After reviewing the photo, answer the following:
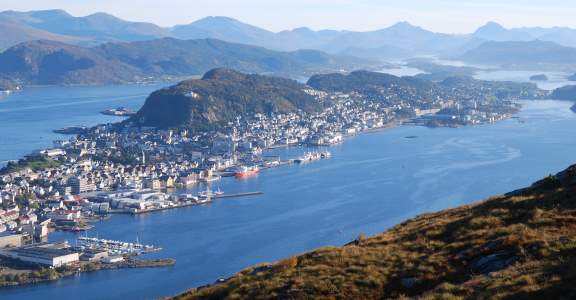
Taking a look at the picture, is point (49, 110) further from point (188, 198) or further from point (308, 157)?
point (188, 198)

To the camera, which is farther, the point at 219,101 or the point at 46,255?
the point at 219,101

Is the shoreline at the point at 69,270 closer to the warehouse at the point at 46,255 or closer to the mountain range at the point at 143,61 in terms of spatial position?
the warehouse at the point at 46,255

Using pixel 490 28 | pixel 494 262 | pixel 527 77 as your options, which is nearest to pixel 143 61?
pixel 527 77

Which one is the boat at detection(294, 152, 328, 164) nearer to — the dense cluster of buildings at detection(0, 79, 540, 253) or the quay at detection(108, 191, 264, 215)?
the dense cluster of buildings at detection(0, 79, 540, 253)

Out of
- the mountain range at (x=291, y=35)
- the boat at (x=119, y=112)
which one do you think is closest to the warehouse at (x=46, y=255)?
the boat at (x=119, y=112)

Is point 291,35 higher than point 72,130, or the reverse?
point 291,35

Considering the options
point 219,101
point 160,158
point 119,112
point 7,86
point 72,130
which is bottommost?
point 160,158
